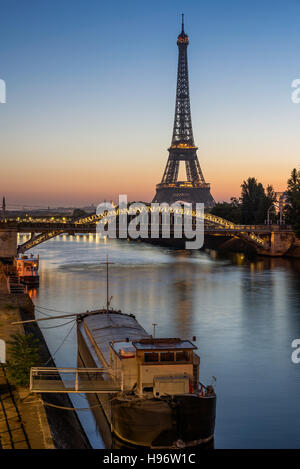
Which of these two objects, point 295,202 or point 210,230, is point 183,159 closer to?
point 210,230

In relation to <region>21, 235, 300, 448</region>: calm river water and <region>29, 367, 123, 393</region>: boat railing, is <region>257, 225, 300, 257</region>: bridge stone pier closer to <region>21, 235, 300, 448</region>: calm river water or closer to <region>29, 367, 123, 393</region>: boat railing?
<region>21, 235, 300, 448</region>: calm river water

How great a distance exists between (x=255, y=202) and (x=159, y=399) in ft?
257

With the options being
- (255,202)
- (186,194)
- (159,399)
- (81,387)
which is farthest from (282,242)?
(159,399)

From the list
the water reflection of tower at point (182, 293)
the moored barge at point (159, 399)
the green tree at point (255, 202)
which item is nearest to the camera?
the moored barge at point (159, 399)

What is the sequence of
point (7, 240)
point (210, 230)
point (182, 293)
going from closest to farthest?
point (182, 293), point (7, 240), point (210, 230)

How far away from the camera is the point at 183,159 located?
427ft

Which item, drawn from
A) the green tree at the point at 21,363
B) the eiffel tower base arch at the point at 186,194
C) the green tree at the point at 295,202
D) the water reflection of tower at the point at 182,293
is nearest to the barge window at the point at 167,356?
the green tree at the point at 21,363

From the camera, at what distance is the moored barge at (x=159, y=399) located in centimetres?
1308

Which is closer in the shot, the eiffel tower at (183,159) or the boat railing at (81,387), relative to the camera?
the boat railing at (81,387)

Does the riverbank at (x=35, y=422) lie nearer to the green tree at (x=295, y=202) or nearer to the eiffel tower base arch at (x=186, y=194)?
the green tree at (x=295, y=202)

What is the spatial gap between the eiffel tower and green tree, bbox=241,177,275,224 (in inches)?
1372

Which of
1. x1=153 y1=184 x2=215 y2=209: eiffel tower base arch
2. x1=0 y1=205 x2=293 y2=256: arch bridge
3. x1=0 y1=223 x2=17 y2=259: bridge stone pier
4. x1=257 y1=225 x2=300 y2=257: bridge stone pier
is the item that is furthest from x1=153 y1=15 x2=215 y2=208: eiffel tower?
x1=0 y1=223 x2=17 y2=259: bridge stone pier

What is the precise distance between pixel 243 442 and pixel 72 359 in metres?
9.42

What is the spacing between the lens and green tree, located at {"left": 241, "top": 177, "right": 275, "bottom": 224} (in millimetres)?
86938
